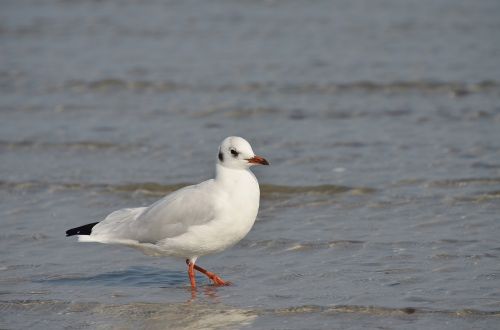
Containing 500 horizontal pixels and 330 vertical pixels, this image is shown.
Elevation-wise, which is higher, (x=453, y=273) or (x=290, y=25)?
(x=290, y=25)

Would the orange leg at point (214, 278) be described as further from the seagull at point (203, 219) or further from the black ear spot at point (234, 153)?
the black ear spot at point (234, 153)

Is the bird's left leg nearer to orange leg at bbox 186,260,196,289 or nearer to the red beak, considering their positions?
orange leg at bbox 186,260,196,289

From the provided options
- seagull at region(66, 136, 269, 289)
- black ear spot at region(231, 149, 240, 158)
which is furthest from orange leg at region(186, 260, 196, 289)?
black ear spot at region(231, 149, 240, 158)

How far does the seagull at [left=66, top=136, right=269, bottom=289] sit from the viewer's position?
673cm

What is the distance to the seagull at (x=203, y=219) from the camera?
265 inches

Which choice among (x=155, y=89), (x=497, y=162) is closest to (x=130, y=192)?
(x=497, y=162)

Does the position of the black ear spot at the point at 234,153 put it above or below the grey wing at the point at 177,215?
above

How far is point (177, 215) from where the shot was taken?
689cm

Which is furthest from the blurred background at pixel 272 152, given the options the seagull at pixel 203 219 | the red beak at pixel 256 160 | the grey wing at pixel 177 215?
the red beak at pixel 256 160

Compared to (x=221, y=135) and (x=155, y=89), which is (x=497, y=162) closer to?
(x=221, y=135)

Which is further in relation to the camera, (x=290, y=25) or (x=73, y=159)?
(x=290, y=25)

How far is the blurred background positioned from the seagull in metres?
0.32

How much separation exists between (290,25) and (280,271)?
1067 centimetres

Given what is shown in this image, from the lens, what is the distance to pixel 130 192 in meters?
9.55
